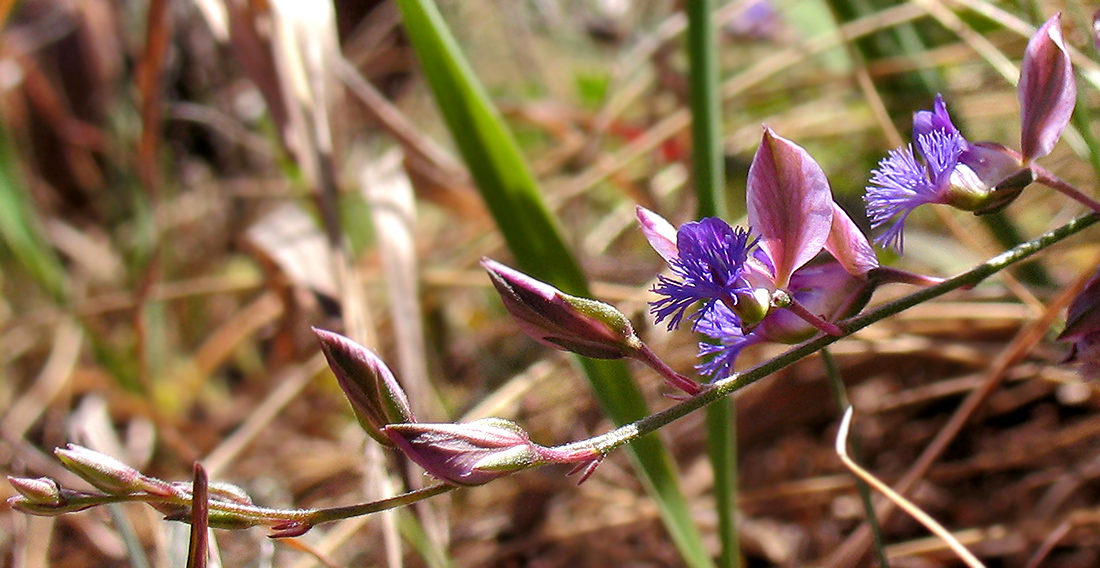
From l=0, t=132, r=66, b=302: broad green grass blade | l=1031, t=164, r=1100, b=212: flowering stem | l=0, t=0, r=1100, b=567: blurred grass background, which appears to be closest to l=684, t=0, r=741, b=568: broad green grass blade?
l=0, t=0, r=1100, b=567: blurred grass background

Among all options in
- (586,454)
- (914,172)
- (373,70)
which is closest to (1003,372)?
(914,172)

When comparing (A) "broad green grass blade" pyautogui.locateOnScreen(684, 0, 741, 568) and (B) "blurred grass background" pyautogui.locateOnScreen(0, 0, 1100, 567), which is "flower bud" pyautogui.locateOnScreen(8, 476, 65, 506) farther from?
(A) "broad green grass blade" pyautogui.locateOnScreen(684, 0, 741, 568)

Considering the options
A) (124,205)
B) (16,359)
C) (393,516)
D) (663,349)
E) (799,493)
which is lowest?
(799,493)

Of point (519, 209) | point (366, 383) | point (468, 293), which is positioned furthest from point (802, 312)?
point (468, 293)

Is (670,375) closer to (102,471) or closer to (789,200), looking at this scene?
(789,200)

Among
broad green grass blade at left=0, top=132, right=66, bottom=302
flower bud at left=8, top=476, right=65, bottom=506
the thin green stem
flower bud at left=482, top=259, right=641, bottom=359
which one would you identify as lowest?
the thin green stem

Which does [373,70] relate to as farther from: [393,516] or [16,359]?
[393,516]
